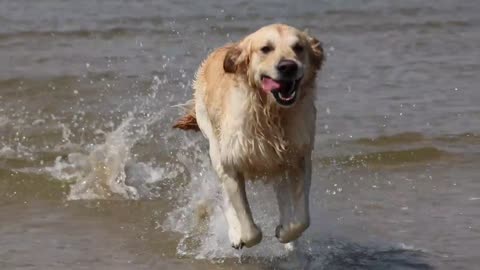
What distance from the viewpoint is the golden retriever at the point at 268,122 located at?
5.46 meters

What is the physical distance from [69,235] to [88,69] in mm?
5121

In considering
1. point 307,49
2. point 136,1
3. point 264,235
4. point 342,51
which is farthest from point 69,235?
point 136,1

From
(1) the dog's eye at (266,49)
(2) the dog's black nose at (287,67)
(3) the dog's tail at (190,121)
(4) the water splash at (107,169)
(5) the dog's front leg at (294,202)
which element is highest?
(1) the dog's eye at (266,49)

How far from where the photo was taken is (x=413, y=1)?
16219 mm

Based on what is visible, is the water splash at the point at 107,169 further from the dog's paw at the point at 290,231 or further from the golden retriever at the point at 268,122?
the dog's paw at the point at 290,231

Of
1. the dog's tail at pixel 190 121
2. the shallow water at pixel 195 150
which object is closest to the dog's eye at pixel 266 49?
the shallow water at pixel 195 150

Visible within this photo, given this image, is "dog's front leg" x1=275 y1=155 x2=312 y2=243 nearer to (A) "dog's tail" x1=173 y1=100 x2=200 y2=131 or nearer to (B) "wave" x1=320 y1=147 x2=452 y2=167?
(A) "dog's tail" x1=173 y1=100 x2=200 y2=131

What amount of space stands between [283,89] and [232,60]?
431mm

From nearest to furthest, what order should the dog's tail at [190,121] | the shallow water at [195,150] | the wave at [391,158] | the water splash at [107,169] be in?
the shallow water at [195,150], the dog's tail at [190,121], the water splash at [107,169], the wave at [391,158]

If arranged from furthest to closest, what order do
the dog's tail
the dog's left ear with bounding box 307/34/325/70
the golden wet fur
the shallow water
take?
the dog's tail, the shallow water, the dog's left ear with bounding box 307/34/325/70, the golden wet fur

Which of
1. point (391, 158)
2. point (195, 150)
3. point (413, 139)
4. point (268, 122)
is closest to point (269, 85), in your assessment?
point (268, 122)

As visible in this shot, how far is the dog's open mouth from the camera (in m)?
5.43

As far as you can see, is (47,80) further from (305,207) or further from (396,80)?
(305,207)

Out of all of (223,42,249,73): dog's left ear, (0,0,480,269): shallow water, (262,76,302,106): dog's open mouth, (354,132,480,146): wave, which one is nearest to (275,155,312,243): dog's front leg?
(0,0,480,269): shallow water
